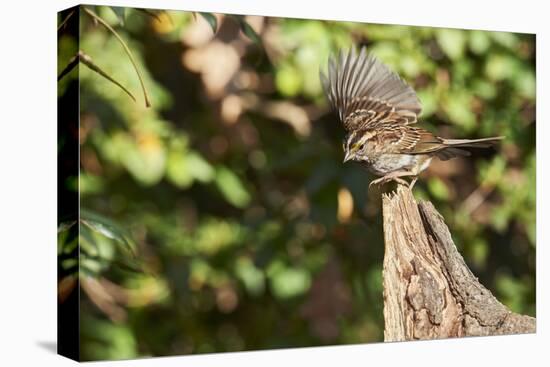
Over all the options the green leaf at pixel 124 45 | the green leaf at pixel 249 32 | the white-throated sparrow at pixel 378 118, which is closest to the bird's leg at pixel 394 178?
the white-throated sparrow at pixel 378 118

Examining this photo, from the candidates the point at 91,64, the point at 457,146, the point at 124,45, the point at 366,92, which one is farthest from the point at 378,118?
the point at 91,64

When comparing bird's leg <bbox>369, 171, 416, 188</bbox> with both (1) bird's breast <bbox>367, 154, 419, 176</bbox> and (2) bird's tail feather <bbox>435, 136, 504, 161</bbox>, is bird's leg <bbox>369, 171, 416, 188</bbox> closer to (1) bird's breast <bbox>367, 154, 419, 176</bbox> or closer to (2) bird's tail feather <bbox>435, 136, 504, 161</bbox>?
(1) bird's breast <bbox>367, 154, 419, 176</bbox>

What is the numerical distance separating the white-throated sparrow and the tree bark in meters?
0.15

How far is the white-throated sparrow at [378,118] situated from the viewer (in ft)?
17.0

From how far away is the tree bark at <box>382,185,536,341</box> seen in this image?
17.3 ft

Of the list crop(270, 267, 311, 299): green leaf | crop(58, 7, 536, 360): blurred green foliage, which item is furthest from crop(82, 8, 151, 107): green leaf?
crop(270, 267, 311, 299): green leaf

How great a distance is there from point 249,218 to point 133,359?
770 millimetres

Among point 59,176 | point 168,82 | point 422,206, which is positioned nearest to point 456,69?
point 422,206

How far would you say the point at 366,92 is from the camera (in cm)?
524

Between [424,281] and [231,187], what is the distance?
106 centimetres

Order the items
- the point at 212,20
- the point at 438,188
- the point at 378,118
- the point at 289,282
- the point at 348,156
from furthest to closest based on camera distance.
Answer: the point at 438,188
the point at 378,118
the point at 348,156
the point at 289,282
the point at 212,20

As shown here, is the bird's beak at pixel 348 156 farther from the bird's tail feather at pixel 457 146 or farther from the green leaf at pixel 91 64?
the green leaf at pixel 91 64

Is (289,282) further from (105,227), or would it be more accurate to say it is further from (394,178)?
(105,227)

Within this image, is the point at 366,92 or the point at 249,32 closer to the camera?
the point at 249,32
